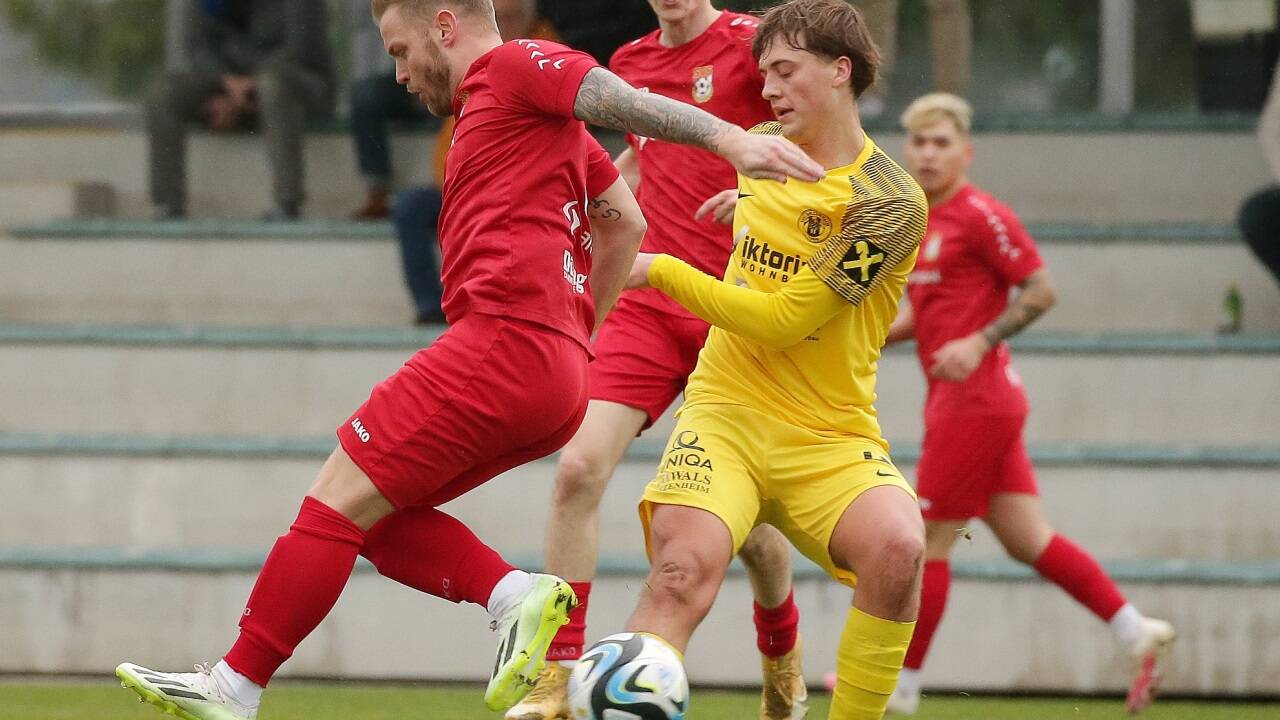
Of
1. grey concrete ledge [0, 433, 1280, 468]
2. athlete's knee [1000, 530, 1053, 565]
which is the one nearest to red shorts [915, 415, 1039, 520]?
athlete's knee [1000, 530, 1053, 565]

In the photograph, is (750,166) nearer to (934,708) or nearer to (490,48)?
(490,48)

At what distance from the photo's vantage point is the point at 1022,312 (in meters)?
6.29

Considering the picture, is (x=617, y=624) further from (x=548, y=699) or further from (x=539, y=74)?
(x=539, y=74)

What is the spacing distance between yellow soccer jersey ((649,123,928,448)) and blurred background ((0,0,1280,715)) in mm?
2390

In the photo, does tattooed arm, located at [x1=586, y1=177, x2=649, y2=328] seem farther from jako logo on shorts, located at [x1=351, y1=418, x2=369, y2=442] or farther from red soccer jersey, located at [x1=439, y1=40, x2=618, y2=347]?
jako logo on shorts, located at [x1=351, y1=418, x2=369, y2=442]

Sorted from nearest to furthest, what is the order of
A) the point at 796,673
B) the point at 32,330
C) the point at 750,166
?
1. the point at 750,166
2. the point at 796,673
3. the point at 32,330

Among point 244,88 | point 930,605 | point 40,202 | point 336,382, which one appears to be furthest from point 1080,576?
point 40,202

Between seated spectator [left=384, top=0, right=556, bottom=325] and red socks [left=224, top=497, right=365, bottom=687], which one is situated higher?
seated spectator [left=384, top=0, right=556, bottom=325]

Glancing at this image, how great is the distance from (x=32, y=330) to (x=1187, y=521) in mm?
5549

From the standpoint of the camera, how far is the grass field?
5.95m

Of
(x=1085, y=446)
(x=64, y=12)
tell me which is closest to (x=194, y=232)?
(x=64, y=12)

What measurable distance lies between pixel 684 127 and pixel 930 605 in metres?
2.93

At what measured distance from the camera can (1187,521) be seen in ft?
24.1

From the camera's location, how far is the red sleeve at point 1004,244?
20.8 feet
